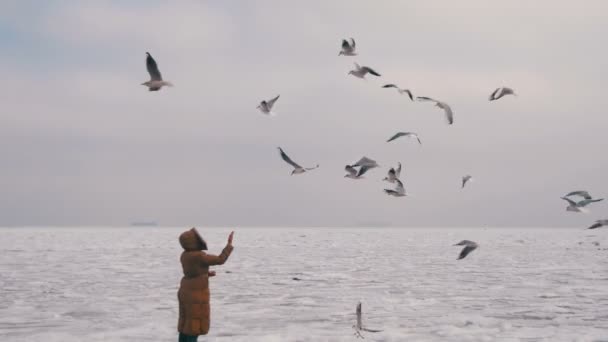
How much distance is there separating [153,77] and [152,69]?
0.12m

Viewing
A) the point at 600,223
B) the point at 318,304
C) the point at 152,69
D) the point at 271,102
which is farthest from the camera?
the point at 318,304

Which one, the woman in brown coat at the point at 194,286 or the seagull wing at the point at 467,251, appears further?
the seagull wing at the point at 467,251

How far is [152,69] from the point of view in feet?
29.1

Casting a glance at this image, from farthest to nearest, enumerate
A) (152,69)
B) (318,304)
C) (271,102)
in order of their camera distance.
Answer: (318,304)
(271,102)
(152,69)

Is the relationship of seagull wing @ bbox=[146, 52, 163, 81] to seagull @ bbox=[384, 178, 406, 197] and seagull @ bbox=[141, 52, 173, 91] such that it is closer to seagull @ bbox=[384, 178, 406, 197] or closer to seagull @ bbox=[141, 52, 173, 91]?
seagull @ bbox=[141, 52, 173, 91]

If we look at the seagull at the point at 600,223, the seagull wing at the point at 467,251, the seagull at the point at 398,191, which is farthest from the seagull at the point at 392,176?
the seagull at the point at 600,223

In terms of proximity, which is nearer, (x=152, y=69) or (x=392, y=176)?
(x=152, y=69)

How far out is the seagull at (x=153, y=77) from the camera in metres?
8.73

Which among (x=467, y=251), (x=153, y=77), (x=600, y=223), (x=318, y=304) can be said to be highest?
(x=153, y=77)

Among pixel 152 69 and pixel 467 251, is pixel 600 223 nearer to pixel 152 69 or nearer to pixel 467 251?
Answer: pixel 467 251

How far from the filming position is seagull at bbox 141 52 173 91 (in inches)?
344

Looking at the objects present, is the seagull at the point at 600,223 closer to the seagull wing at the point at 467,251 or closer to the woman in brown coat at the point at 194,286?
the seagull wing at the point at 467,251

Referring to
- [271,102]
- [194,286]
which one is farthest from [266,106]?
[194,286]

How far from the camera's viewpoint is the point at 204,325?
8.06 metres
